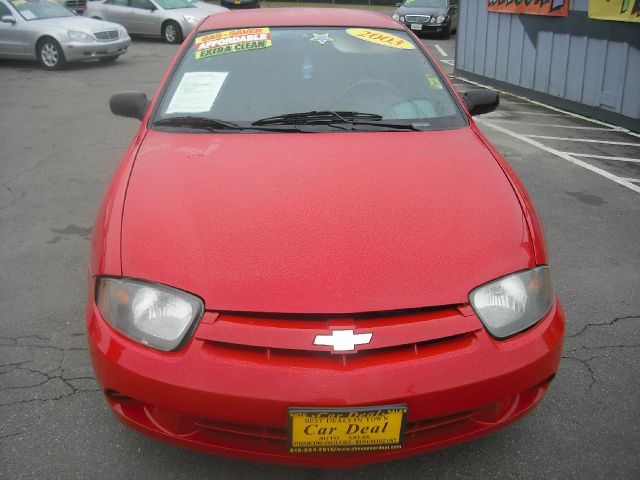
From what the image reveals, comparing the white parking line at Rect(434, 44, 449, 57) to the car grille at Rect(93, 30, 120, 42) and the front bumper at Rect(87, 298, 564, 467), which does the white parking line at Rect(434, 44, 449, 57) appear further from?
the front bumper at Rect(87, 298, 564, 467)

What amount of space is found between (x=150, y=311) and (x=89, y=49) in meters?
11.6

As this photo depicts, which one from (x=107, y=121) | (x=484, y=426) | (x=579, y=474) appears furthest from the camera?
(x=107, y=121)

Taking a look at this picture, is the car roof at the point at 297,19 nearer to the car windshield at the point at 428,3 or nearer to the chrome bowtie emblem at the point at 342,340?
the chrome bowtie emblem at the point at 342,340

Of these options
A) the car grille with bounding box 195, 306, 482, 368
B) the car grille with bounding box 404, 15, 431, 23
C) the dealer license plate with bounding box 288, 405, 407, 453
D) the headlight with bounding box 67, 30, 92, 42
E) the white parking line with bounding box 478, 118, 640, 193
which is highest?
the car grille with bounding box 404, 15, 431, 23

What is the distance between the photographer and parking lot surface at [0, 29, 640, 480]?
2270 mm

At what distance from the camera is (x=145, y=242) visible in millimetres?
2137

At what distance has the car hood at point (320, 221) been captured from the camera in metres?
1.95

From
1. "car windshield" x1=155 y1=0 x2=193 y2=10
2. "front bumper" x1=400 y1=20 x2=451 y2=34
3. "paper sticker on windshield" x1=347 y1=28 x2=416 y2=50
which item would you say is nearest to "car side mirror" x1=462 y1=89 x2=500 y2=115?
"paper sticker on windshield" x1=347 y1=28 x2=416 y2=50

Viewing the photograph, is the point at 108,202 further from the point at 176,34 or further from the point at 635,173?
the point at 176,34

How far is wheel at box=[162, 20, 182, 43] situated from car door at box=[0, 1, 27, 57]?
4696 mm

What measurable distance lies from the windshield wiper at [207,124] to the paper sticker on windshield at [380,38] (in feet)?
2.99

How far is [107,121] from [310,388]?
6.98 m

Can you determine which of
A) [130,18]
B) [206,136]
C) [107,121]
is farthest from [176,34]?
[206,136]

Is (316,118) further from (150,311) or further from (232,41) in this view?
(150,311)
